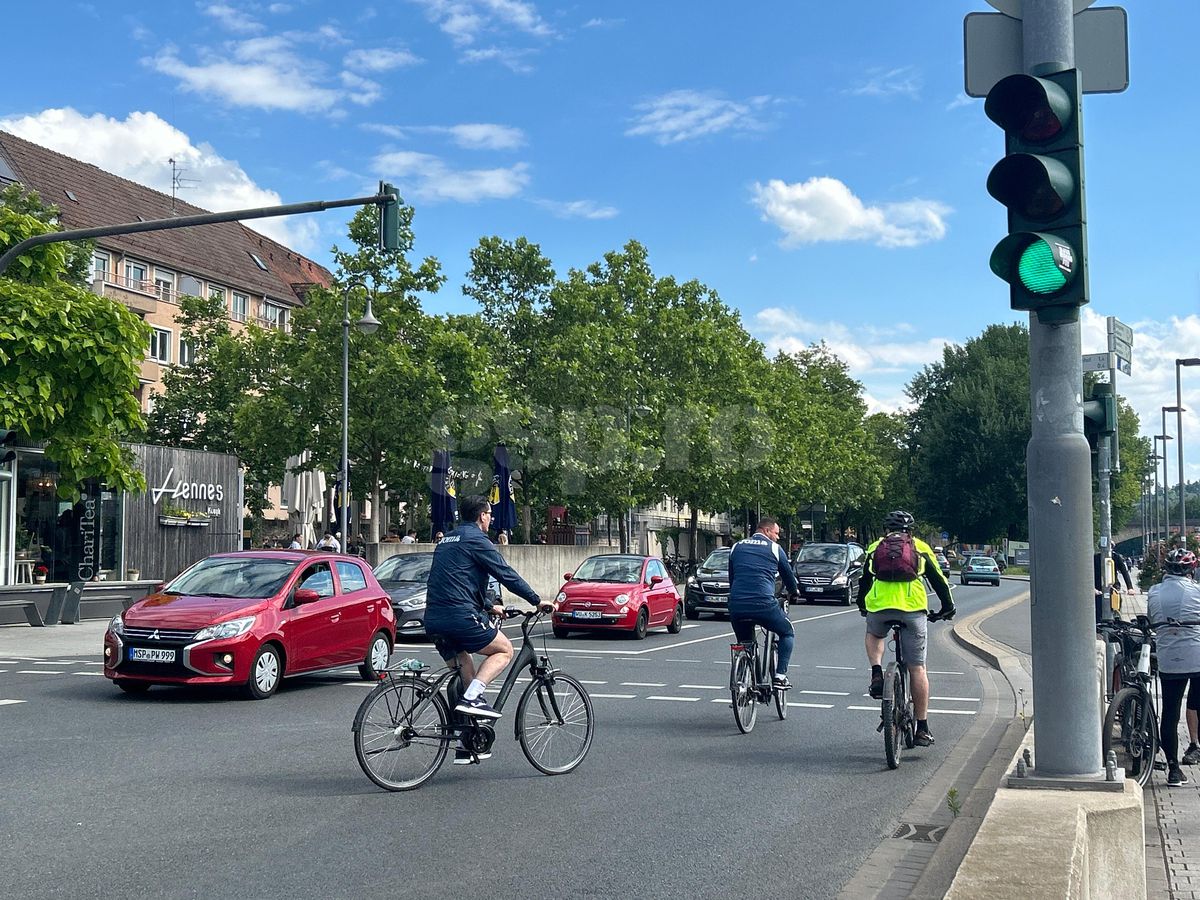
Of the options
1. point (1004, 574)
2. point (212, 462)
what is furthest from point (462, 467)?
point (1004, 574)

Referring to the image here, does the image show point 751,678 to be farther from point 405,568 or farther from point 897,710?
point 405,568

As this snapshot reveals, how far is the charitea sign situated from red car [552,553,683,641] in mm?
11642

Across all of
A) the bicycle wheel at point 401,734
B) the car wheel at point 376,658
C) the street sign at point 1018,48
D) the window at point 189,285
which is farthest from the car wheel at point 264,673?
the window at point 189,285

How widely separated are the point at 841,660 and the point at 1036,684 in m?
13.8

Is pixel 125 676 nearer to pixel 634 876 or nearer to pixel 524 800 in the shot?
pixel 524 800

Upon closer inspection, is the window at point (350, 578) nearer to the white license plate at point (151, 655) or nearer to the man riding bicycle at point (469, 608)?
the white license plate at point (151, 655)

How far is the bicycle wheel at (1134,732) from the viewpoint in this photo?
8820 millimetres

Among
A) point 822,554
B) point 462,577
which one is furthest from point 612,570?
point 822,554

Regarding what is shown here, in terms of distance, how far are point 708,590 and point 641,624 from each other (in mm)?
8025

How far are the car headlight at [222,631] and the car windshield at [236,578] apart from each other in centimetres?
61

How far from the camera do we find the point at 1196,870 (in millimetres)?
6777

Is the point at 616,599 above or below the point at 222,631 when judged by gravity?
below

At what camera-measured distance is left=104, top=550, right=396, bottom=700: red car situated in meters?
12.8

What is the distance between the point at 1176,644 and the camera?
9.42 m
